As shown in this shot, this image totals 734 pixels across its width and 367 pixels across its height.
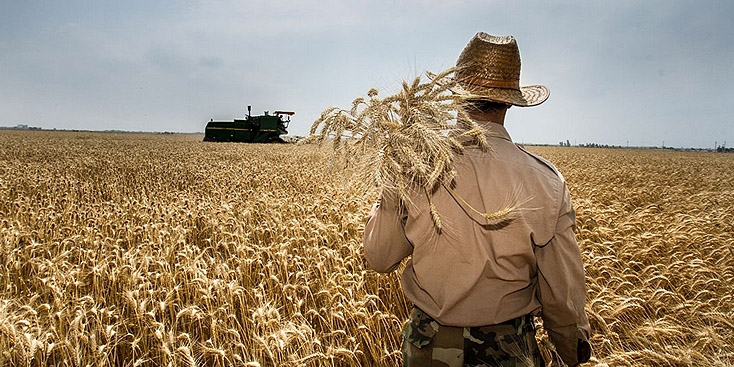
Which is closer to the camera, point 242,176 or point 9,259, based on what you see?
point 9,259

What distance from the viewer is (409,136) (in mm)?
1475

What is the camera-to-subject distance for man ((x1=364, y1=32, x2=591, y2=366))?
161cm

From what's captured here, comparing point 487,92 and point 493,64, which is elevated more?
point 493,64

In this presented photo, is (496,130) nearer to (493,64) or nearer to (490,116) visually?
(490,116)

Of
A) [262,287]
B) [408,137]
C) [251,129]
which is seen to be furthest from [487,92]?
[251,129]

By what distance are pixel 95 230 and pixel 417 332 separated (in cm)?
496

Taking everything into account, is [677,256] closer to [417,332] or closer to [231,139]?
[417,332]

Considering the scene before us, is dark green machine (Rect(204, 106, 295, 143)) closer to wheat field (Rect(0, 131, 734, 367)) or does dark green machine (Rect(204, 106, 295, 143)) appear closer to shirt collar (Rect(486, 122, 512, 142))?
wheat field (Rect(0, 131, 734, 367))

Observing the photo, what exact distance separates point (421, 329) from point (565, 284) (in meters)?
0.64

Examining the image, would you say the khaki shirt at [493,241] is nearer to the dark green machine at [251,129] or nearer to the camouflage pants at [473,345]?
the camouflage pants at [473,345]

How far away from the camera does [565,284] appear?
1.67 m

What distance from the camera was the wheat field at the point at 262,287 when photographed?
2541mm

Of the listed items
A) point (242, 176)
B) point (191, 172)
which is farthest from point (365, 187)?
point (191, 172)

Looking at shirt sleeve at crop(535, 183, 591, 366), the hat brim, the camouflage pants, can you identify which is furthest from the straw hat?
the camouflage pants
